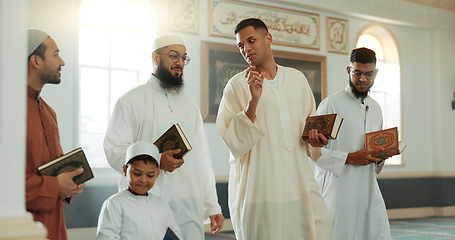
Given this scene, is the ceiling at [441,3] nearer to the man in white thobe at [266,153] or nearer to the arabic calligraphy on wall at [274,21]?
the arabic calligraphy on wall at [274,21]

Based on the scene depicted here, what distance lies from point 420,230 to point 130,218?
7121 millimetres

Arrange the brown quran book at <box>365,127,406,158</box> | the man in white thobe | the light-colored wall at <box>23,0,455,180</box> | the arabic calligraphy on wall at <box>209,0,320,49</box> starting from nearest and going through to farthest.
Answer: the man in white thobe < the brown quran book at <box>365,127,406,158</box> < the arabic calligraphy on wall at <box>209,0,320,49</box> < the light-colored wall at <box>23,0,455,180</box>

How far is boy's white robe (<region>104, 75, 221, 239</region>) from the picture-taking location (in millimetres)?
3441

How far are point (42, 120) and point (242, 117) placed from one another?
1.17 meters

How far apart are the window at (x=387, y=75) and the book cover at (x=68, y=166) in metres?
9.13

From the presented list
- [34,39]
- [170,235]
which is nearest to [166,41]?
[34,39]

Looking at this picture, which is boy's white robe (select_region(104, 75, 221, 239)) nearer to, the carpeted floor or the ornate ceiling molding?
the carpeted floor

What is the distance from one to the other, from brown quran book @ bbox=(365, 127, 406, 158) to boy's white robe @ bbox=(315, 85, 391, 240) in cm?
20

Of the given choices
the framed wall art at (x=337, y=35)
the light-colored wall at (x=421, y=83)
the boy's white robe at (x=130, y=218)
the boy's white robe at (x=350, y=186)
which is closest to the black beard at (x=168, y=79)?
the boy's white robe at (x=130, y=218)

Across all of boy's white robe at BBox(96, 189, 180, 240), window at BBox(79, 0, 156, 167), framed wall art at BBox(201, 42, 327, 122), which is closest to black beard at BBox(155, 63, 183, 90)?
boy's white robe at BBox(96, 189, 180, 240)

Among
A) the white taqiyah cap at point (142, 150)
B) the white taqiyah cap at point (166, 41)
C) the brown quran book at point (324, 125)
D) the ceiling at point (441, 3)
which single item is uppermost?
the ceiling at point (441, 3)

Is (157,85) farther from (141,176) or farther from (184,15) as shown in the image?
(184,15)

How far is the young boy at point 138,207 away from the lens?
302cm

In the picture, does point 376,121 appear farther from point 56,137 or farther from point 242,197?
point 56,137
